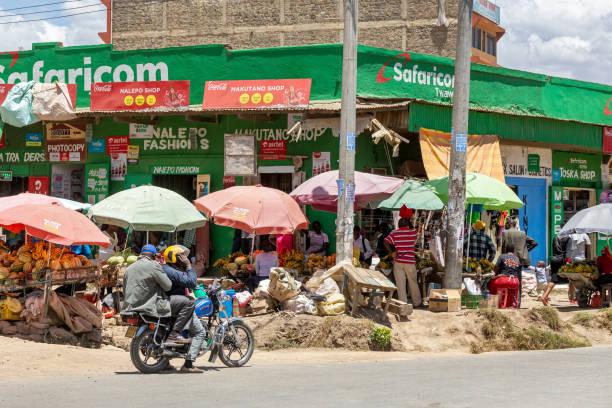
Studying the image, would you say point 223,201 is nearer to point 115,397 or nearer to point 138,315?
point 138,315

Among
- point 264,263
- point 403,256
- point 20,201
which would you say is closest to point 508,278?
point 403,256

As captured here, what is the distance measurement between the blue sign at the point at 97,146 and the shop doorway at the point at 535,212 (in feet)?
35.5

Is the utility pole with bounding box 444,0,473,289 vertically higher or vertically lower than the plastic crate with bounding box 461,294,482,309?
higher

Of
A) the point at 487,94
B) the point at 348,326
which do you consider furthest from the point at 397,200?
the point at 487,94

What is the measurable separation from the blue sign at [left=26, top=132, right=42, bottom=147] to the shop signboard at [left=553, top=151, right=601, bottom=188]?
13.9 metres

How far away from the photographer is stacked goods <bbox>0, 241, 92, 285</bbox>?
13258 mm

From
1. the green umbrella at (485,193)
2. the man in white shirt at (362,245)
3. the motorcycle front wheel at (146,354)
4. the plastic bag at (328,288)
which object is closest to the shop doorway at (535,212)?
the man in white shirt at (362,245)

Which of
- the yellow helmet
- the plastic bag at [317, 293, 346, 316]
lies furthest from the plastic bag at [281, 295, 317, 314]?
the yellow helmet

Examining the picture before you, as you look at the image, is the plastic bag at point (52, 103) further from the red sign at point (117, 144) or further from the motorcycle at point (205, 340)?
the motorcycle at point (205, 340)

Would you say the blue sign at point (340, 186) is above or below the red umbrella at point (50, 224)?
above

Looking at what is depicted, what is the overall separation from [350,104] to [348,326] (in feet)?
13.3

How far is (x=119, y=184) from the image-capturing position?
78.4 ft

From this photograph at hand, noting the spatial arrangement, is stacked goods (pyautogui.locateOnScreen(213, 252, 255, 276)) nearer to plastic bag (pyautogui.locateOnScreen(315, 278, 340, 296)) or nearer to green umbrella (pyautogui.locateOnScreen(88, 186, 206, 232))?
green umbrella (pyautogui.locateOnScreen(88, 186, 206, 232))

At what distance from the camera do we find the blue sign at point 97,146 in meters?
23.9
